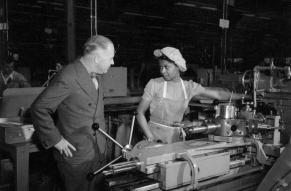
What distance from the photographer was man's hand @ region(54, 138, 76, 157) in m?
1.73

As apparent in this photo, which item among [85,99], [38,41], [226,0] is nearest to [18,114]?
[85,99]

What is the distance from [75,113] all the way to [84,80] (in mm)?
179

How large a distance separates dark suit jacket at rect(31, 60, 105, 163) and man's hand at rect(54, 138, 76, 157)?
0.02 metres

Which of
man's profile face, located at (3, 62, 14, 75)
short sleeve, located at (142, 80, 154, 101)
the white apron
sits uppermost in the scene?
man's profile face, located at (3, 62, 14, 75)

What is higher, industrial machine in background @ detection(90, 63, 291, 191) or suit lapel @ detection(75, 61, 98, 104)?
suit lapel @ detection(75, 61, 98, 104)

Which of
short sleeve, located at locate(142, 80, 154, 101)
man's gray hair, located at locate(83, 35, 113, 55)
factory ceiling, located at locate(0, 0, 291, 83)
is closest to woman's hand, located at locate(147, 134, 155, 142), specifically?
short sleeve, located at locate(142, 80, 154, 101)

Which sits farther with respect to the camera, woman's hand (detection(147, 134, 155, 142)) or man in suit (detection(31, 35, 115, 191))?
woman's hand (detection(147, 134, 155, 142))

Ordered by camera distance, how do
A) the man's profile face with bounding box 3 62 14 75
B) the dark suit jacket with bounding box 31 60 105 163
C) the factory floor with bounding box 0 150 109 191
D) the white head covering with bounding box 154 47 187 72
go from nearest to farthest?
the dark suit jacket with bounding box 31 60 105 163, the white head covering with bounding box 154 47 187 72, the factory floor with bounding box 0 150 109 191, the man's profile face with bounding box 3 62 14 75

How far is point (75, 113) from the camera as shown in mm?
1777

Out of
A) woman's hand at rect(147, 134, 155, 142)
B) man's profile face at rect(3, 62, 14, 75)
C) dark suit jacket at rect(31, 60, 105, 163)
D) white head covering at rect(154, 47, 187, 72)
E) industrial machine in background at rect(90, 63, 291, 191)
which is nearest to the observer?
industrial machine in background at rect(90, 63, 291, 191)

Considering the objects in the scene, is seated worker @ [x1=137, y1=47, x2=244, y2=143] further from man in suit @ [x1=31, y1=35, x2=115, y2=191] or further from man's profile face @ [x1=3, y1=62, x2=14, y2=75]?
man's profile face @ [x1=3, y1=62, x2=14, y2=75]

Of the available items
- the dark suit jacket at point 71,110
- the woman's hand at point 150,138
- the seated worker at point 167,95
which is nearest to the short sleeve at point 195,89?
the seated worker at point 167,95

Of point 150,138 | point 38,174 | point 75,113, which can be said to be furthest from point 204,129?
point 38,174

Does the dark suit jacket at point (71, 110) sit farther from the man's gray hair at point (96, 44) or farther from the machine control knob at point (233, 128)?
the machine control knob at point (233, 128)
